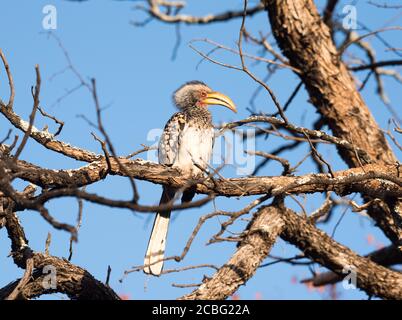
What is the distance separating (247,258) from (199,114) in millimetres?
→ 1601

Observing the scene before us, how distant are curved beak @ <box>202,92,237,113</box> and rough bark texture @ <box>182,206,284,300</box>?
4.63 ft

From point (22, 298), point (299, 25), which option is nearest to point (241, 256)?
point (22, 298)

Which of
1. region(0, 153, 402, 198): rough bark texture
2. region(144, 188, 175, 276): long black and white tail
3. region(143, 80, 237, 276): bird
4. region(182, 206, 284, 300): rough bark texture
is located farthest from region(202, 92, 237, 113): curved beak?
region(182, 206, 284, 300): rough bark texture

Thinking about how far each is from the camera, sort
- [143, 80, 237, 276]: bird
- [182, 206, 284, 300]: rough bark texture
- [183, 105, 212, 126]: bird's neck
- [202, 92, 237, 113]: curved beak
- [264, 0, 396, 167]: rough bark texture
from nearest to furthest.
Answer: [182, 206, 284, 300]: rough bark texture → [143, 80, 237, 276]: bird → [183, 105, 212, 126]: bird's neck → [202, 92, 237, 113]: curved beak → [264, 0, 396, 167]: rough bark texture

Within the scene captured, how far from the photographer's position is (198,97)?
531cm

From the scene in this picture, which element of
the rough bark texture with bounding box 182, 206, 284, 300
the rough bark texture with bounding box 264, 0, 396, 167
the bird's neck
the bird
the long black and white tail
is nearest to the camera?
the rough bark texture with bounding box 182, 206, 284, 300

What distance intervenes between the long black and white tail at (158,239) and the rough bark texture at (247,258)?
0.69 metres

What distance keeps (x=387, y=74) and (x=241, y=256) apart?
11.6ft

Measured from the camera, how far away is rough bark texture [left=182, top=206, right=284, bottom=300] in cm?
350

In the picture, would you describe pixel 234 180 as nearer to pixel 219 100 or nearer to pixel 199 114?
pixel 199 114

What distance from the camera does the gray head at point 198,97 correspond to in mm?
5207

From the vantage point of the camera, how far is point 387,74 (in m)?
6.53

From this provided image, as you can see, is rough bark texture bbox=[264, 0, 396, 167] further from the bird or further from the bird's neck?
the bird's neck

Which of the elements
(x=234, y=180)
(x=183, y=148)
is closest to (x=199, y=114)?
(x=183, y=148)
